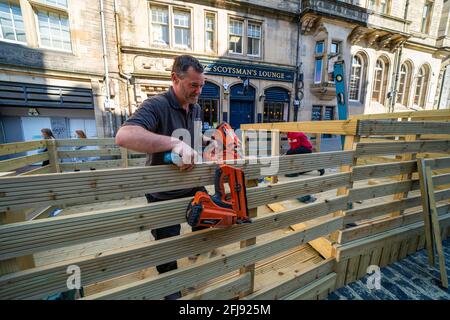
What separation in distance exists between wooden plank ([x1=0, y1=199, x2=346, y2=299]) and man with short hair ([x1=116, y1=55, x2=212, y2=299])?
0.42 metres

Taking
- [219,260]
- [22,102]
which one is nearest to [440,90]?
[219,260]

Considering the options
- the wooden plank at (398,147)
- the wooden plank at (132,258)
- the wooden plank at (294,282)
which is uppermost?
the wooden plank at (398,147)

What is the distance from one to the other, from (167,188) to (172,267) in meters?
0.88

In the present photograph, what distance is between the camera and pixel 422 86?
15.1 metres

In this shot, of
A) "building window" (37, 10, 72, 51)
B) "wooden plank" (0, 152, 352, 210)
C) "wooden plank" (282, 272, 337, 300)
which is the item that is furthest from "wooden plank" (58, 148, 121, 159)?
"building window" (37, 10, 72, 51)

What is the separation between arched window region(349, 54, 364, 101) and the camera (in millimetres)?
12375

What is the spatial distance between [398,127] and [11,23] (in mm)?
11356

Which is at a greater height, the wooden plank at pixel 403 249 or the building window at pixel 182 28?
the building window at pixel 182 28

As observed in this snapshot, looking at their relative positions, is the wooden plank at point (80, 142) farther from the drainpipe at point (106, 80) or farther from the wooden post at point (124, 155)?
the drainpipe at point (106, 80)

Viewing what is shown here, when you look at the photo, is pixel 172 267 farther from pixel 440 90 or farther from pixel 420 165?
pixel 440 90

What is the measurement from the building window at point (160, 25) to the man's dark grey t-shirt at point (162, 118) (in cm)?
857

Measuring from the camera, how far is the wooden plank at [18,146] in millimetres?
2643

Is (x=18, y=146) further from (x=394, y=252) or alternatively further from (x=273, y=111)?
(x=273, y=111)

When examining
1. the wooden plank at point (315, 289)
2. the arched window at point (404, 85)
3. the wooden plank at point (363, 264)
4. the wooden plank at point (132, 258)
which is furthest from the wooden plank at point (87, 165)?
the arched window at point (404, 85)
